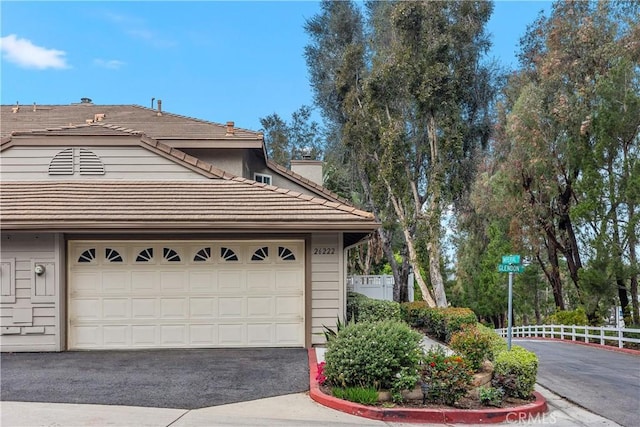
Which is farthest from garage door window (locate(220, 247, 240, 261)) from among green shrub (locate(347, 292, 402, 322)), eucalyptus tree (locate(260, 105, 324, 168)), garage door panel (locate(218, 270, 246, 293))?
eucalyptus tree (locate(260, 105, 324, 168))

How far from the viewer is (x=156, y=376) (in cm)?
851

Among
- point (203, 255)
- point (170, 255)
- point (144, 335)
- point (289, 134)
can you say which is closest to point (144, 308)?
point (144, 335)

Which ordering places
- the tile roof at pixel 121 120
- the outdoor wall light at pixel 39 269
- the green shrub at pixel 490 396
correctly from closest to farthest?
the green shrub at pixel 490 396 → the outdoor wall light at pixel 39 269 → the tile roof at pixel 121 120

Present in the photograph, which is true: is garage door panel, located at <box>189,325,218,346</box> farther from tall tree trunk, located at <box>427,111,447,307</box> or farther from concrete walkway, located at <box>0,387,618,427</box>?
tall tree trunk, located at <box>427,111,447,307</box>

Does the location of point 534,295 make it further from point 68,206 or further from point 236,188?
point 68,206

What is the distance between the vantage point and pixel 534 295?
112 feet

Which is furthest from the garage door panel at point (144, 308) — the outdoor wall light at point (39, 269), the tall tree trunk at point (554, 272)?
the tall tree trunk at point (554, 272)

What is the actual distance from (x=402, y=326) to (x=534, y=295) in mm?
29073

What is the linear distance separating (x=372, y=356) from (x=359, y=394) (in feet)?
1.71

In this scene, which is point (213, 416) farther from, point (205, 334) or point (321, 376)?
point (205, 334)

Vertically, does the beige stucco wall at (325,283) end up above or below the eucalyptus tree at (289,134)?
below

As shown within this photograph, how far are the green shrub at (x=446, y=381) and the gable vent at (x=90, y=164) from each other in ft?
29.1

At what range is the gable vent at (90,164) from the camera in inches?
491

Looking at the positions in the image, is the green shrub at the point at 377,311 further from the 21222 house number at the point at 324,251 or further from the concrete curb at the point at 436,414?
the concrete curb at the point at 436,414
